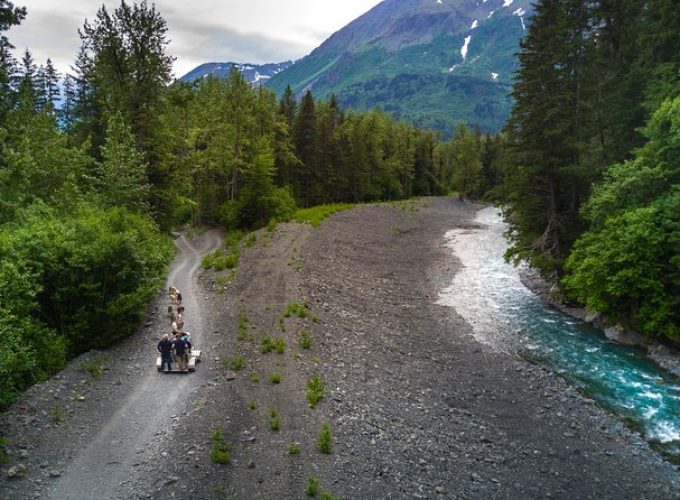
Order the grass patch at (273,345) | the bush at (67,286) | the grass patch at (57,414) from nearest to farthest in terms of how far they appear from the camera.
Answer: the grass patch at (57,414), the bush at (67,286), the grass patch at (273,345)

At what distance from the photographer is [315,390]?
16.6 metres

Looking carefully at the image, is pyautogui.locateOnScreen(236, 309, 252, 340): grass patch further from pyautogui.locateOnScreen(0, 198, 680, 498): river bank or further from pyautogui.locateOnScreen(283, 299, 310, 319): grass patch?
pyautogui.locateOnScreen(283, 299, 310, 319): grass patch

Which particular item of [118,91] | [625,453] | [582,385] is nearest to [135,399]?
[625,453]

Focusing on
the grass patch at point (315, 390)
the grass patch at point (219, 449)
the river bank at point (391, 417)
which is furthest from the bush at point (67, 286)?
the grass patch at point (315, 390)

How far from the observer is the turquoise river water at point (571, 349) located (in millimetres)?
16891

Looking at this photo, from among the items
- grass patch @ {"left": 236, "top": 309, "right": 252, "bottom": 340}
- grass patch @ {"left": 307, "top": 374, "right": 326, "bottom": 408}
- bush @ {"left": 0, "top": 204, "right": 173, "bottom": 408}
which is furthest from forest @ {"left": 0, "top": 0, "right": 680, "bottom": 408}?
grass patch @ {"left": 307, "top": 374, "right": 326, "bottom": 408}

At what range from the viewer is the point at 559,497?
495 inches

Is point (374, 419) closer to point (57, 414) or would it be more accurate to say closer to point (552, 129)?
point (57, 414)

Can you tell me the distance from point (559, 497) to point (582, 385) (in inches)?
312

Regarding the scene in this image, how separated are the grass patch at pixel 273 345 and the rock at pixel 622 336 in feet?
56.6

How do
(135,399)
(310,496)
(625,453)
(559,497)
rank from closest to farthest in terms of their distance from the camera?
1. (310,496)
2. (559,497)
3. (625,453)
4. (135,399)

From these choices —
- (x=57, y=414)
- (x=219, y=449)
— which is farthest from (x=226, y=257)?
(x=219, y=449)

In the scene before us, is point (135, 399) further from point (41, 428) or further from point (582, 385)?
point (582, 385)

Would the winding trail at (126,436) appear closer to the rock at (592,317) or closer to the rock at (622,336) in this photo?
the rock at (622,336)
